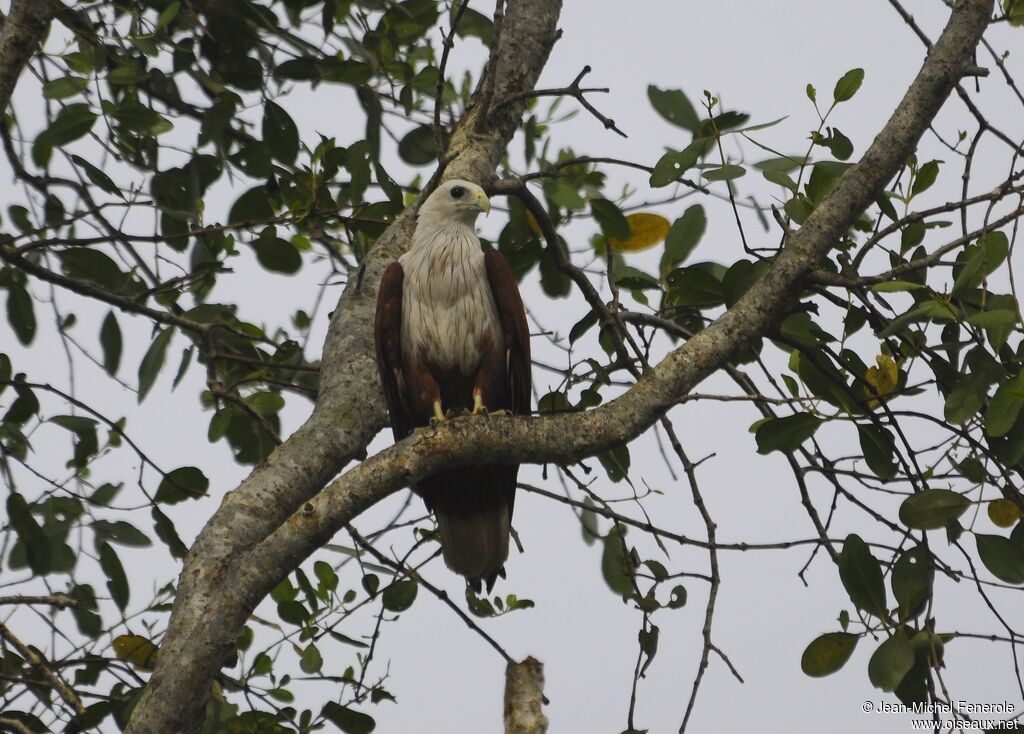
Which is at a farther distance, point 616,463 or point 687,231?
point 616,463

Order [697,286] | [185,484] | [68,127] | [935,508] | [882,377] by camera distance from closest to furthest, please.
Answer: [935,508]
[882,377]
[68,127]
[697,286]
[185,484]

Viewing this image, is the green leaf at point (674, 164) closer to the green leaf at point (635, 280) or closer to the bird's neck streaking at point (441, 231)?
the green leaf at point (635, 280)

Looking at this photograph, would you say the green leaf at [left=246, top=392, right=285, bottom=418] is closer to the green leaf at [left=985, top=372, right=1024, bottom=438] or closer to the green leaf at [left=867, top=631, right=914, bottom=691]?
the green leaf at [left=867, top=631, right=914, bottom=691]

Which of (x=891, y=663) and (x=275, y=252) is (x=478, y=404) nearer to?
(x=275, y=252)

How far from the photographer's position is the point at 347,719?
3.95 meters

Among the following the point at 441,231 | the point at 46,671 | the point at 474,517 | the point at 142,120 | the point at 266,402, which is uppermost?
the point at 441,231

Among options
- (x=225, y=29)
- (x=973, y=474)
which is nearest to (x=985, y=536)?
(x=973, y=474)

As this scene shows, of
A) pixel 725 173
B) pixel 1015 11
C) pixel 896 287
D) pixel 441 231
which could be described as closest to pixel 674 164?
pixel 725 173

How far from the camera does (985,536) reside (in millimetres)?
3084

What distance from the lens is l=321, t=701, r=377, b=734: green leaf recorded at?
3.93 metres

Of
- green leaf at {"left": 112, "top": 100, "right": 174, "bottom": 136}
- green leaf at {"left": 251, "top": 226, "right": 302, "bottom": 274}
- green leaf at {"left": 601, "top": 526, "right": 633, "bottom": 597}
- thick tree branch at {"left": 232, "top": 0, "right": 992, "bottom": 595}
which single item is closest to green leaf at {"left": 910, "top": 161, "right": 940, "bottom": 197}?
thick tree branch at {"left": 232, "top": 0, "right": 992, "bottom": 595}

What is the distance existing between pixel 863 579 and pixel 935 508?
12.7 inches

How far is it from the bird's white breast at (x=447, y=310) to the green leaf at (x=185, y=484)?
3.14 feet

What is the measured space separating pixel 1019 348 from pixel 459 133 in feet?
8.53
